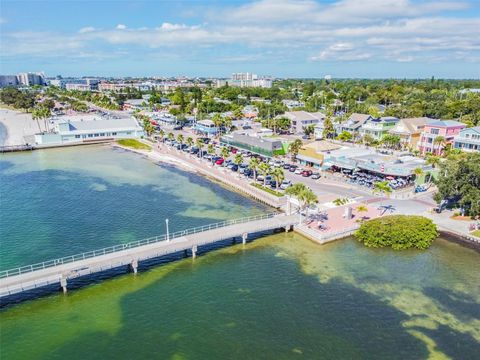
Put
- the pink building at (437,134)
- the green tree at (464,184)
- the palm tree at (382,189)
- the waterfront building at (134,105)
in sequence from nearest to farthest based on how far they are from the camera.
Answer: the green tree at (464,184)
the palm tree at (382,189)
the pink building at (437,134)
the waterfront building at (134,105)

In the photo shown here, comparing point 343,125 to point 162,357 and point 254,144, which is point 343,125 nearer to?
point 254,144

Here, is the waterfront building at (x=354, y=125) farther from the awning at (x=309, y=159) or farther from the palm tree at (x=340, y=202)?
the palm tree at (x=340, y=202)

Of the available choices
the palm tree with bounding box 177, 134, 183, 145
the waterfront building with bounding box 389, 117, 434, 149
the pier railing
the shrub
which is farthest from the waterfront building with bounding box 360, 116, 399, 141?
the pier railing

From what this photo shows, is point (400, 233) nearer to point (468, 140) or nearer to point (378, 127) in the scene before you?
point (468, 140)

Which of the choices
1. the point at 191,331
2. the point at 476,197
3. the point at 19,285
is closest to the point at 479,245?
the point at 476,197

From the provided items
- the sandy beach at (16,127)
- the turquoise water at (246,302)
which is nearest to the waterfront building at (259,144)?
the turquoise water at (246,302)
